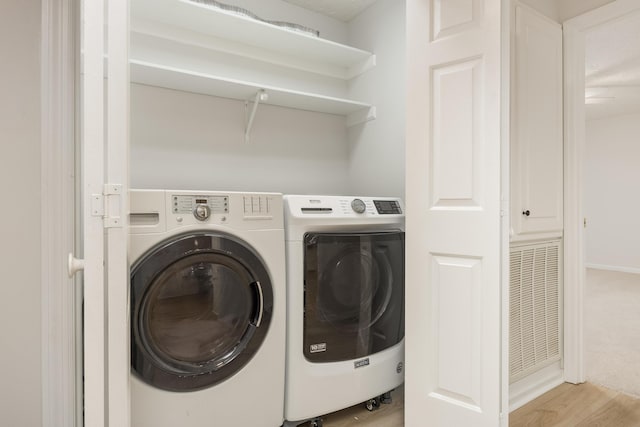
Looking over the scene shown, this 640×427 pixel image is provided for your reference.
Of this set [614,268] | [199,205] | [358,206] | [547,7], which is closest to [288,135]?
[358,206]

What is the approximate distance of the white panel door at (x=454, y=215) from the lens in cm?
135

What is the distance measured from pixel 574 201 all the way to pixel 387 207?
1.17 m

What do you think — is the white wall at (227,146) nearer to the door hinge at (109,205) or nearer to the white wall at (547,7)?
the door hinge at (109,205)

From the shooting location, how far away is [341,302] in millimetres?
1647

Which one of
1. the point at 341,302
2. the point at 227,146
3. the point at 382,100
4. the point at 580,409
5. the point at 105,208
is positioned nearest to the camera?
the point at 105,208

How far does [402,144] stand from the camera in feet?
7.05

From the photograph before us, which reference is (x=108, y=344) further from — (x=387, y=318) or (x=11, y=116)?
(x=387, y=318)

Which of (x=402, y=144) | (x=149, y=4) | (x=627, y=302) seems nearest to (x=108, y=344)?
(x=149, y=4)

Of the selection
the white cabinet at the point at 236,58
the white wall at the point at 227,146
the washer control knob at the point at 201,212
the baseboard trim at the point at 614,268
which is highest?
the white cabinet at the point at 236,58

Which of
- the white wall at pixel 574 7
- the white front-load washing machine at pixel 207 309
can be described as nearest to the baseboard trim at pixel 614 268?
the white wall at pixel 574 7

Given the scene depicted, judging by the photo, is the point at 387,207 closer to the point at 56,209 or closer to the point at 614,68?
the point at 56,209

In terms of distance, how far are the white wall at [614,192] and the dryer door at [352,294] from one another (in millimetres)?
5537

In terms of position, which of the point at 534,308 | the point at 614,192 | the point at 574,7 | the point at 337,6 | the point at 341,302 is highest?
the point at 337,6

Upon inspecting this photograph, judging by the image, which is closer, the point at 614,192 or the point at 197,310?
the point at 197,310
